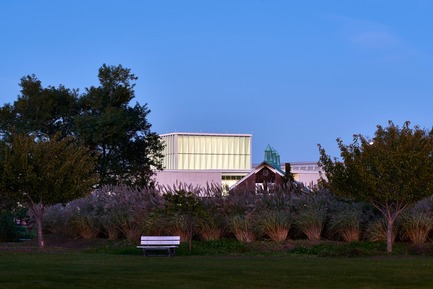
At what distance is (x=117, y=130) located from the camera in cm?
4506

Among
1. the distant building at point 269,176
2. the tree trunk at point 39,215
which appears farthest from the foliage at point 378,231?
the tree trunk at point 39,215

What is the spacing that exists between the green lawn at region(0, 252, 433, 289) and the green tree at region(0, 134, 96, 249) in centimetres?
523

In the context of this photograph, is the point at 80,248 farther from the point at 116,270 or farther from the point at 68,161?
the point at 116,270

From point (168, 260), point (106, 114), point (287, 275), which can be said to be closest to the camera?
point (287, 275)

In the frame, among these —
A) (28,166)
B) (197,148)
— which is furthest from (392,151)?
(197,148)

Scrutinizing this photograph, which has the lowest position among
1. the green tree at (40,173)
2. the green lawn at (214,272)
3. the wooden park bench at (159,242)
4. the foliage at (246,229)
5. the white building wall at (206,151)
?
the green lawn at (214,272)

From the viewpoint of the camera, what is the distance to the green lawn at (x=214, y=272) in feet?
51.8

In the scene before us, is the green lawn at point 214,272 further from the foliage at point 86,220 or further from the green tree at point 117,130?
the green tree at point 117,130

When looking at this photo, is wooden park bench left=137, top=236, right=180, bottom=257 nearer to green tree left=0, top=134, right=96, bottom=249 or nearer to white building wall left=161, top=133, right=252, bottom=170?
green tree left=0, top=134, right=96, bottom=249

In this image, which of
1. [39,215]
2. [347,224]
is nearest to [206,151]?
[39,215]

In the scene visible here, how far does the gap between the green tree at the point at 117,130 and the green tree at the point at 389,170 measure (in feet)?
68.8

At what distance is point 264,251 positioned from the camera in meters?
26.7

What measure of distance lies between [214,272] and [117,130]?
27.9 m

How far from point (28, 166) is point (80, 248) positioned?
3.57 meters
